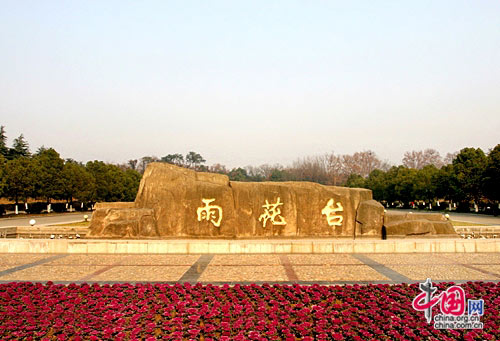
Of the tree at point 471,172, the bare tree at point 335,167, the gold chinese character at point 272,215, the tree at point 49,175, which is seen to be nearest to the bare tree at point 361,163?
the bare tree at point 335,167

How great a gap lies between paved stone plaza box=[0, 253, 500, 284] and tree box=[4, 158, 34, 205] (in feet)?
69.3

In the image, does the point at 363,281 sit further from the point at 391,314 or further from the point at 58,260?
the point at 58,260

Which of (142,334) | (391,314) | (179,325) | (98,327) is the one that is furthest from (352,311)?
(98,327)

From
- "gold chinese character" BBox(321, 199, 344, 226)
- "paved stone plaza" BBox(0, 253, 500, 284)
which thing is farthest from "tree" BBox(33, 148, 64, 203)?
"gold chinese character" BBox(321, 199, 344, 226)

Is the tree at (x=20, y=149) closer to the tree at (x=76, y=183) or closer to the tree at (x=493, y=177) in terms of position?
the tree at (x=76, y=183)

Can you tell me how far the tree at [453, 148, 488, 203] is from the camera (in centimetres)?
3220

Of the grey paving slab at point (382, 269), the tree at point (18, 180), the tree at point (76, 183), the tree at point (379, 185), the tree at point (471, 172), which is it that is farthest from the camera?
the tree at point (379, 185)

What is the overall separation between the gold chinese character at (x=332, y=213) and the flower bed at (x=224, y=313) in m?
6.00

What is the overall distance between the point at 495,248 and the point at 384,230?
2986mm

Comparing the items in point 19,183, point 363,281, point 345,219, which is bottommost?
point 363,281

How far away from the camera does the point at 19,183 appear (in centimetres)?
2898

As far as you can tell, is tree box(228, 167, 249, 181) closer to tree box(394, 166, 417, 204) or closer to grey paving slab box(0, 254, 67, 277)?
tree box(394, 166, 417, 204)

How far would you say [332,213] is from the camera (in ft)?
40.5

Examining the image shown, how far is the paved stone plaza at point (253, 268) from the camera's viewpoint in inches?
297
